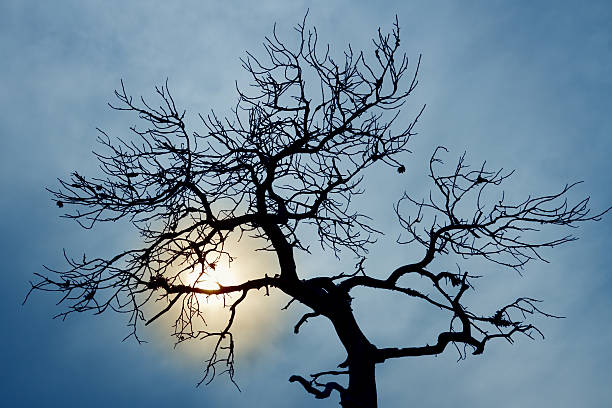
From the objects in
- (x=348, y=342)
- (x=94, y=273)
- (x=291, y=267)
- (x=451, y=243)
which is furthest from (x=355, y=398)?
(x=94, y=273)

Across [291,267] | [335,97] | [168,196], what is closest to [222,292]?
[291,267]

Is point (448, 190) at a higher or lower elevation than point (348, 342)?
higher

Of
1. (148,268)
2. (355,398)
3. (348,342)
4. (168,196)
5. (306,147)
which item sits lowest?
(355,398)

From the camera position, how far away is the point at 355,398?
554 cm

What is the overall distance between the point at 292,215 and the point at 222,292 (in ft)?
4.03

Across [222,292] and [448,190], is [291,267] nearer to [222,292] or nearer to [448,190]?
[222,292]

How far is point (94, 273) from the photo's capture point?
5.73 meters

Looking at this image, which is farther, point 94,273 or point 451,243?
point 451,243

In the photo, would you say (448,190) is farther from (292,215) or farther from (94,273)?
(94,273)

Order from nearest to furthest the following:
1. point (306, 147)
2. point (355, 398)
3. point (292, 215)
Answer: point (355, 398), point (306, 147), point (292, 215)

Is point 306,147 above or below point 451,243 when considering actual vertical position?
above

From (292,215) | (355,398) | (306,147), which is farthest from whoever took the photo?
(292,215)

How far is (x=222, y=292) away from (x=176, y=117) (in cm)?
208

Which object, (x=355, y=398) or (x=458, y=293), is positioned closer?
(x=355, y=398)
